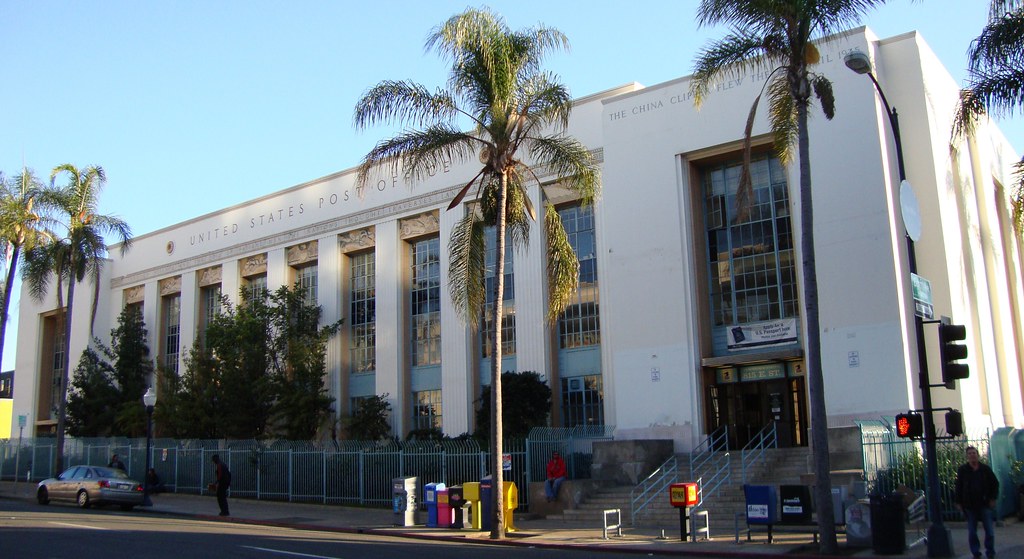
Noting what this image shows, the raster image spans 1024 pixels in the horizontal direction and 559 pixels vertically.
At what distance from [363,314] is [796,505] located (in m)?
24.0

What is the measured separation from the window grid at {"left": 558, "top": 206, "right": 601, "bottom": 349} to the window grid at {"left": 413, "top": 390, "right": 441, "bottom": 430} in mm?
6031

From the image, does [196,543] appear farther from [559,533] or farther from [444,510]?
[559,533]

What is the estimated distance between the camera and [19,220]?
3606cm

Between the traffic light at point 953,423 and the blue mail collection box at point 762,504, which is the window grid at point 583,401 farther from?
the traffic light at point 953,423

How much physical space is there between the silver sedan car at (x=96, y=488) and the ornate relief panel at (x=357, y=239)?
45.0 feet

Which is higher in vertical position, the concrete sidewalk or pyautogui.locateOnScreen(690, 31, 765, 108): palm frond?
pyautogui.locateOnScreen(690, 31, 765, 108): palm frond

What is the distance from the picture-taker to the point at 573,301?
103 feet

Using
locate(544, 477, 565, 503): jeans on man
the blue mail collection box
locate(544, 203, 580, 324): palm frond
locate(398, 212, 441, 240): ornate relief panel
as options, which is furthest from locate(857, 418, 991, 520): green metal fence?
locate(398, 212, 441, 240): ornate relief panel

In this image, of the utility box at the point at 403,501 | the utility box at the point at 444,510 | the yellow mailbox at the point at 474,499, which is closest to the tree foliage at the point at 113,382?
the utility box at the point at 403,501

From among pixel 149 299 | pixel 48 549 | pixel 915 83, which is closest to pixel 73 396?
pixel 149 299

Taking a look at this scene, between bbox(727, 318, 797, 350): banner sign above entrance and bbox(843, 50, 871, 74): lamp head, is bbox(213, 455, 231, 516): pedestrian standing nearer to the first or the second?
bbox(727, 318, 797, 350): banner sign above entrance

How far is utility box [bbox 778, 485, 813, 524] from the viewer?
1659cm

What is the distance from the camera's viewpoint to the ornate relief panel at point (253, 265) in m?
41.6

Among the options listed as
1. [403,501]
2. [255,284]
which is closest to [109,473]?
[403,501]
